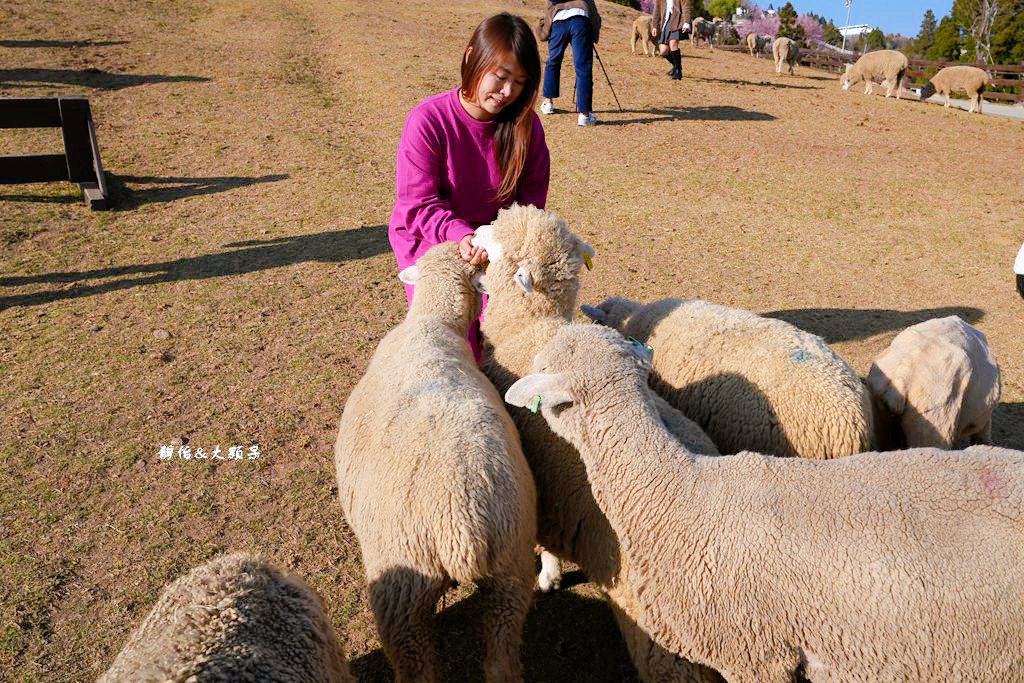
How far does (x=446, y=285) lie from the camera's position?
3.84m

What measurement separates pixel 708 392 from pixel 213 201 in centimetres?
760

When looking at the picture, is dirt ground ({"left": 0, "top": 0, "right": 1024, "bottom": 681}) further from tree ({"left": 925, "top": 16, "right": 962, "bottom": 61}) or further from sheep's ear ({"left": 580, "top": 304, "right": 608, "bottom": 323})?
tree ({"left": 925, "top": 16, "right": 962, "bottom": 61})

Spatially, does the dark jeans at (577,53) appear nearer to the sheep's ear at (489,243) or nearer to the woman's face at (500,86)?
the woman's face at (500,86)

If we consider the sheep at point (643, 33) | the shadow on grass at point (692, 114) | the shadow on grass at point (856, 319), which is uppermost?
the sheep at point (643, 33)

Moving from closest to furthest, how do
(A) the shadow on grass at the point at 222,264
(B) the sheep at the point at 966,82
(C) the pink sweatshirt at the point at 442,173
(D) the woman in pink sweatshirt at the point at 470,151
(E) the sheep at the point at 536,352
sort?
(E) the sheep at the point at 536,352 < (D) the woman in pink sweatshirt at the point at 470,151 < (C) the pink sweatshirt at the point at 442,173 < (A) the shadow on grass at the point at 222,264 < (B) the sheep at the point at 966,82

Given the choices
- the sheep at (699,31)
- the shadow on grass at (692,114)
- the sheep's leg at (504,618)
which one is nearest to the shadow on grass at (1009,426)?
the sheep's leg at (504,618)

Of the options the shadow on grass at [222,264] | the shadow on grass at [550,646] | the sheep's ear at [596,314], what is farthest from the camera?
the shadow on grass at [222,264]

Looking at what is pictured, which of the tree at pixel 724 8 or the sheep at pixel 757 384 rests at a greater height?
the tree at pixel 724 8

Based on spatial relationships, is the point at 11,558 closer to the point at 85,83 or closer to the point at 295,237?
the point at 295,237

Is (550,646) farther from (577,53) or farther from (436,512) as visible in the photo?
(577,53)

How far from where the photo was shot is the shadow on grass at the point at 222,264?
6.46 m

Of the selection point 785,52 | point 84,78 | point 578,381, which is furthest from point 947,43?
point 578,381

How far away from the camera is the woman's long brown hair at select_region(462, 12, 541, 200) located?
3.62 meters

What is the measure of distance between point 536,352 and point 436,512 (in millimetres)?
1440
